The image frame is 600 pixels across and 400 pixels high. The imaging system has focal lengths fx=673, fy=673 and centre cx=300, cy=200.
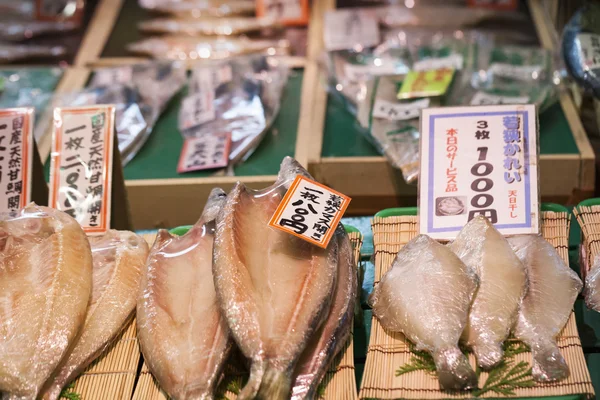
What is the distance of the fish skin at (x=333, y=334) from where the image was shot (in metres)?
1.91

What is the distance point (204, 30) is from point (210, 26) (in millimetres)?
53

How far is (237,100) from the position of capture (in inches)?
155

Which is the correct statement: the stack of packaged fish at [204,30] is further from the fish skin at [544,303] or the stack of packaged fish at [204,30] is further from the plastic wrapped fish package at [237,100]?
the fish skin at [544,303]

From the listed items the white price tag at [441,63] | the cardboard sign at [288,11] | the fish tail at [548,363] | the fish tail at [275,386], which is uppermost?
the cardboard sign at [288,11]

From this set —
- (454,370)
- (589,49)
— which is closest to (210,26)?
(589,49)

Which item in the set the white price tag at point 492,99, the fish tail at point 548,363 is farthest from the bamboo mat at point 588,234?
the white price tag at point 492,99

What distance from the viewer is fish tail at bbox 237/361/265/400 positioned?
5.80 ft

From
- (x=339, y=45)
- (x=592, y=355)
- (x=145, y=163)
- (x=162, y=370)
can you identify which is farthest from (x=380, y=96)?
(x=162, y=370)

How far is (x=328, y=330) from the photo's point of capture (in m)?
2.04

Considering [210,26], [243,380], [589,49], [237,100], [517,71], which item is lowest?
[243,380]

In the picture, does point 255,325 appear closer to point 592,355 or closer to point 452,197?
point 452,197

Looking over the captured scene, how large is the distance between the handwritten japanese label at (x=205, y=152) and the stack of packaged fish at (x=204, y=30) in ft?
3.49

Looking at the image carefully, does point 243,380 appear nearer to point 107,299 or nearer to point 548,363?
point 107,299

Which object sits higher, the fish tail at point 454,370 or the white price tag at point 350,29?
the white price tag at point 350,29
